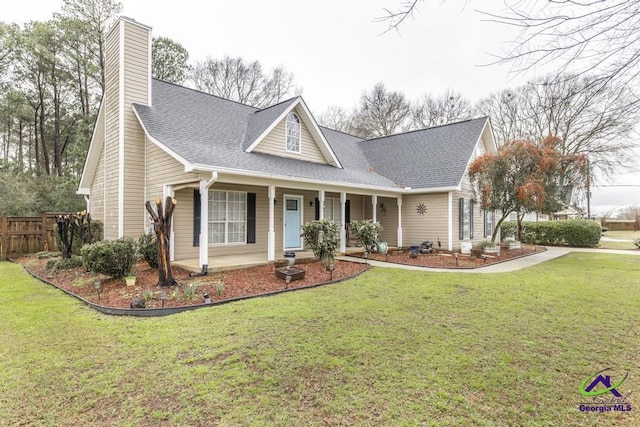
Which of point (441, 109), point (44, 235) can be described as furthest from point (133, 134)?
point (441, 109)

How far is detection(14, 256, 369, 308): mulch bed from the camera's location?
228 inches

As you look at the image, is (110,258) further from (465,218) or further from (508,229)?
(508,229)

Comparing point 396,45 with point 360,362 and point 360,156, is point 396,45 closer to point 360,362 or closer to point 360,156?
point 360,362

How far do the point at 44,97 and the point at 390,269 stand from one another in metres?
24.8

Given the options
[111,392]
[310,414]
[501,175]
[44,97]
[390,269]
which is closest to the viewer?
[310,414]

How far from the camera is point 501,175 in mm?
12023

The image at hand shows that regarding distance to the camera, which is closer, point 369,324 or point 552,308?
point 369,324

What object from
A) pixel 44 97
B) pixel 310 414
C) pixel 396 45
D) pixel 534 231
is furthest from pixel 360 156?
pixel 44 97

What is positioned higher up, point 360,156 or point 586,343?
point 360,156

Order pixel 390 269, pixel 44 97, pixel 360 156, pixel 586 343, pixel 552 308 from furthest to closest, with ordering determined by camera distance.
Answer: pixel 44 97, pixel 360 156, pixel 390 269, pixel 552 308, pixel 586 343

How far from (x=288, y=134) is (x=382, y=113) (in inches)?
730

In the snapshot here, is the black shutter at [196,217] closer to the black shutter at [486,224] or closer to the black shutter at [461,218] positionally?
the black shutter at [461,218]

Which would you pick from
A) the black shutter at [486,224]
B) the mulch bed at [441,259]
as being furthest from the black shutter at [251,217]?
the black shutter at [486,224]

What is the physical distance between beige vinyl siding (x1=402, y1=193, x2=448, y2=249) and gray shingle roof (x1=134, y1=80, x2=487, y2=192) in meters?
0.64
